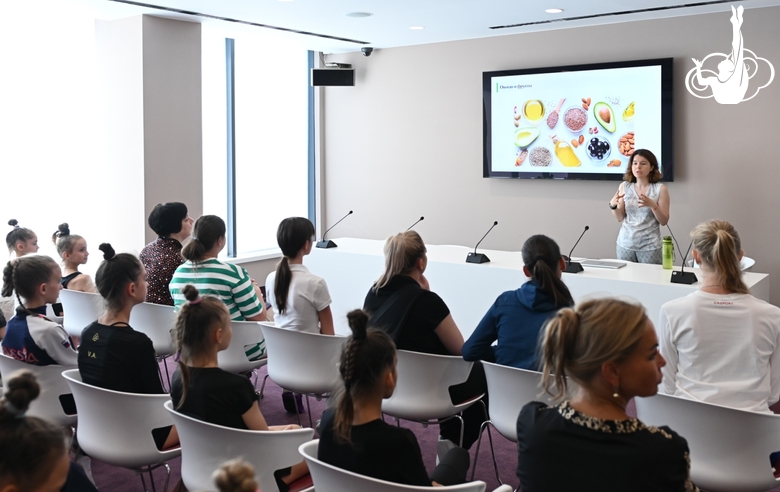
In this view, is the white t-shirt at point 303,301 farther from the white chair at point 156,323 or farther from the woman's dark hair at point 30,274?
the woman's dark hair at point 30,274

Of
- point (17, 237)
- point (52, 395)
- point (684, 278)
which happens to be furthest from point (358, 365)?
point (17, 237)

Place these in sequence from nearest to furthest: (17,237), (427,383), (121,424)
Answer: (121,424) < (427,383) < (17,237)

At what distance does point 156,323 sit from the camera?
393 cm

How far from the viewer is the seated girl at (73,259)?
13.5 feet

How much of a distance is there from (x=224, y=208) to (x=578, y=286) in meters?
4.59

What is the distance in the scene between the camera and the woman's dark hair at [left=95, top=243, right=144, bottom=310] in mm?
2816

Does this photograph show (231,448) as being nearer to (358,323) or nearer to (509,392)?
(358,323)

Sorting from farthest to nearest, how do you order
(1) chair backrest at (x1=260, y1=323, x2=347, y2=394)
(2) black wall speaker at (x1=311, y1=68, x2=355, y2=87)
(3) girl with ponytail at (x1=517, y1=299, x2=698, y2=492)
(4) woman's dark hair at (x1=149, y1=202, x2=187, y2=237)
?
(2) black wall speaker at (x1=311, y1=68, x2=355, y2=87), (4) woman's dark hair at (x1=149, y1=202, x2=187, y2=237), (1) chair backrest at (x1=260, y1=323, x2=347, y2=394), (3) girl with ponytail at (x1=517, y1=299, x2=698, y2=492)

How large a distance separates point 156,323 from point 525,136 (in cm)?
441

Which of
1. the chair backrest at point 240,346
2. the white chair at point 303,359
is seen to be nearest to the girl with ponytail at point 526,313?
the white chair at point 303,359

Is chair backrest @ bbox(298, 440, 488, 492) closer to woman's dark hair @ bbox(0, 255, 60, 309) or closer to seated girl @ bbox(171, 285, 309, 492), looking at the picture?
seated girl @ bbox(171, 285, 309, 492)

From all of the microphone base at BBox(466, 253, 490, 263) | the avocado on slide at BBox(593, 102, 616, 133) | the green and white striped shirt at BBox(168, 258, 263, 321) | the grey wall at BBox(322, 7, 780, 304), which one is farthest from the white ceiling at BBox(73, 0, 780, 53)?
the green and white striped shirt at BBox(168, 258, 263, 321)

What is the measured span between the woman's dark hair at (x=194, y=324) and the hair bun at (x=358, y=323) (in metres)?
0.64

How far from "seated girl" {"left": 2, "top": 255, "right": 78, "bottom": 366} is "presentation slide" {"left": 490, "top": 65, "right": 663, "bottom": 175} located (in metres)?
5.02
